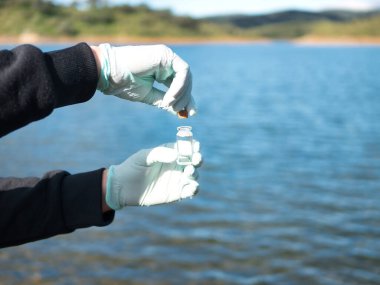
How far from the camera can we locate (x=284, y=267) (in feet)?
21.1

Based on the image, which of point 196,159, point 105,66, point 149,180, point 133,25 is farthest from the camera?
point 133,25

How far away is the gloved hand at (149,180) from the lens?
248 centimetres

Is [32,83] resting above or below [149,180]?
above

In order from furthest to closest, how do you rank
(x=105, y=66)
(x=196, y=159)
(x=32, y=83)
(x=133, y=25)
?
(x=133, y=25)
(x=196, y=159)
(x=105, y=66)
(x=32, y=83)

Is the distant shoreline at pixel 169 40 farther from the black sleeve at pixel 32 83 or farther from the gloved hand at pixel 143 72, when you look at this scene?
the black sleeve at pixel 32 83

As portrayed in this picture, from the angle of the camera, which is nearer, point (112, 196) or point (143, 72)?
point (143, 72)

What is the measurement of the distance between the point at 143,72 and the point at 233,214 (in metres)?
6.20

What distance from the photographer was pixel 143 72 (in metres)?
2.34

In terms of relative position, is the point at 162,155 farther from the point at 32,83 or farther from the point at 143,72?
the point at 32,83

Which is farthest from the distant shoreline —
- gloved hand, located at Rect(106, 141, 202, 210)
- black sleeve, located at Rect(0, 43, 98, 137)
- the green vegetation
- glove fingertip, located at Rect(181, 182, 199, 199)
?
black sleeve, located at Rect(0, 43, 98, 137)

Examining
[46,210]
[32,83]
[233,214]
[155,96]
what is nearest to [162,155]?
[155,96]

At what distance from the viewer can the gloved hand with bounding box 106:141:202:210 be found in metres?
2.48

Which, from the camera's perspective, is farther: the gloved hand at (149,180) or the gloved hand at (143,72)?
the gloved hand at (149,180)

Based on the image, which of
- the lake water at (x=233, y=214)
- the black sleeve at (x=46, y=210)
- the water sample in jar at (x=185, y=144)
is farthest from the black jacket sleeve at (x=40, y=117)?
the lake water at (x=233, y=214)
